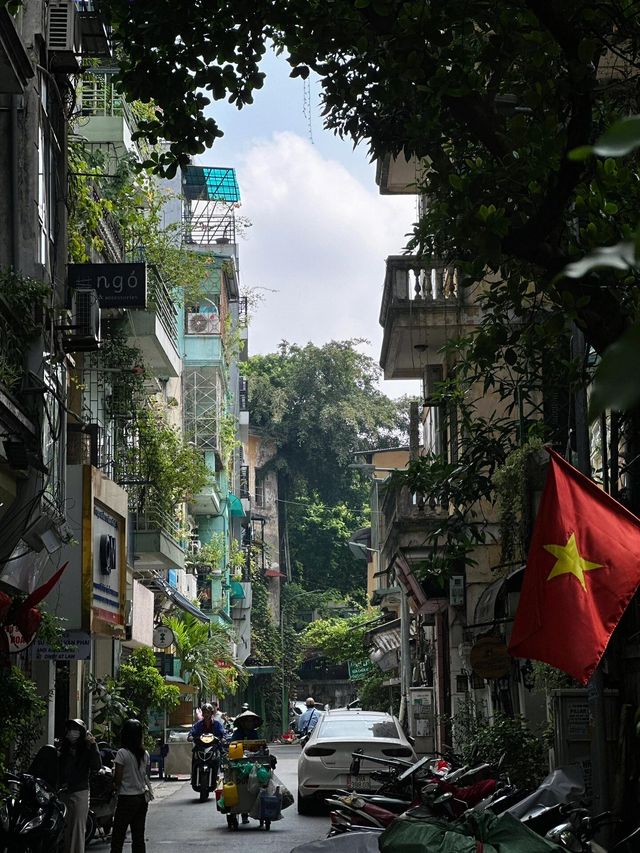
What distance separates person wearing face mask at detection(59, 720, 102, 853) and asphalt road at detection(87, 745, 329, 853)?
2037 millimetres

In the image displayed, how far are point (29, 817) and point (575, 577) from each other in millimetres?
5392

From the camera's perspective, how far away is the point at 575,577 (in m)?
7.97

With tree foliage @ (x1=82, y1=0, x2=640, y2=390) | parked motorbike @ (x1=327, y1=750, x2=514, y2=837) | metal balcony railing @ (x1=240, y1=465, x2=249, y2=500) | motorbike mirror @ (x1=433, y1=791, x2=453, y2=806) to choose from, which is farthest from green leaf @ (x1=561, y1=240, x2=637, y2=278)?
metal balcony railing @ (x1=240, y1=465, x2=249, y2=500)

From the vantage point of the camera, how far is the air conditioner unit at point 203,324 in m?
50.2

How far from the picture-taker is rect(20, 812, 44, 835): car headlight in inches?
422

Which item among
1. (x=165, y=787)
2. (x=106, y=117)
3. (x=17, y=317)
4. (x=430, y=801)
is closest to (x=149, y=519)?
(x=165, y=787)

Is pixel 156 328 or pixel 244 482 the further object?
pixel 244 482

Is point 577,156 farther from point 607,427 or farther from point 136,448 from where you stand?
point 136,448

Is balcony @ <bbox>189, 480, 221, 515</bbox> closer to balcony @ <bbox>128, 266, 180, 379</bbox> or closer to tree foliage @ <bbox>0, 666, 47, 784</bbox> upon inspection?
balcony @ <bbox>128, 266, 180, 379</bbox>

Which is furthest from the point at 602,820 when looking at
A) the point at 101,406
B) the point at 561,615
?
the point at 101,406

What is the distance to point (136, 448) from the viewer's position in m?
25.9

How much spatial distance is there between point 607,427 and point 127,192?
1062 cm

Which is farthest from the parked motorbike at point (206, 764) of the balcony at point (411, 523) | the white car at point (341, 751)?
the balcony at point (411, 523)

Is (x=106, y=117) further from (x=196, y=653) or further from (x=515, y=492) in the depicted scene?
(x=196, y=653)
